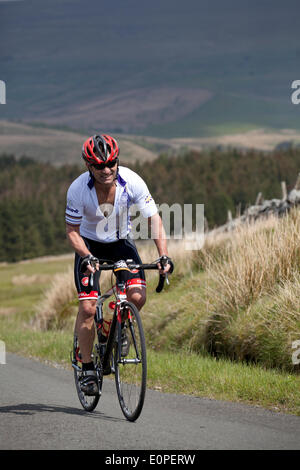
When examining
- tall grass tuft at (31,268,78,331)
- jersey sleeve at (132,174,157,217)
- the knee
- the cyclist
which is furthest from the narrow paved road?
tall grass tuft at (31,268,78,331)

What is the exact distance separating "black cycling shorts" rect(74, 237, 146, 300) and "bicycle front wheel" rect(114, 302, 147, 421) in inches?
15.1

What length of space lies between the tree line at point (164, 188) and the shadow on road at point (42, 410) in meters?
110

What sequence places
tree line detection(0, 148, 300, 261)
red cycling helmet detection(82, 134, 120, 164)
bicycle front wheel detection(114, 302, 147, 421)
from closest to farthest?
bicycle front wheel detection(114, 302, 147, 421) → red cycling helmet detection(82, 134, 120, 164) → tree line detection(0, 148, 300, 261)

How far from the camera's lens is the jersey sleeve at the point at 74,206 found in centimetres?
698

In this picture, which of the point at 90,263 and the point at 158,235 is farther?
the point at 158,235

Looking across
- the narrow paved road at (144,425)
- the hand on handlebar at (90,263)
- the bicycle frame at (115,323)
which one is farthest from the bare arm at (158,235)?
the narrow paved road at (144,425)

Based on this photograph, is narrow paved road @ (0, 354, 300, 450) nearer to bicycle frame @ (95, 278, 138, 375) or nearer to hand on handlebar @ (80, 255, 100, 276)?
bicycle frame @ (95, 278, 138, 375)

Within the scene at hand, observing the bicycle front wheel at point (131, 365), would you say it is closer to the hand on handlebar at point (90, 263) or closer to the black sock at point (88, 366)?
the hand on handlebar at point (90, 263)

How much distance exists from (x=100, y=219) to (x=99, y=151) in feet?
2.21

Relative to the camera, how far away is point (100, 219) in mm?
7137

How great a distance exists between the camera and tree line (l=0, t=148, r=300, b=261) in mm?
128375

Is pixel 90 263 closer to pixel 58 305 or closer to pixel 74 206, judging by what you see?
pixel 74 206

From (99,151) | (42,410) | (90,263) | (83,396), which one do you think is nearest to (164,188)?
(83,396)

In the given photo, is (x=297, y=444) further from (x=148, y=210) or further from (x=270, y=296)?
(x=270, y=296)
